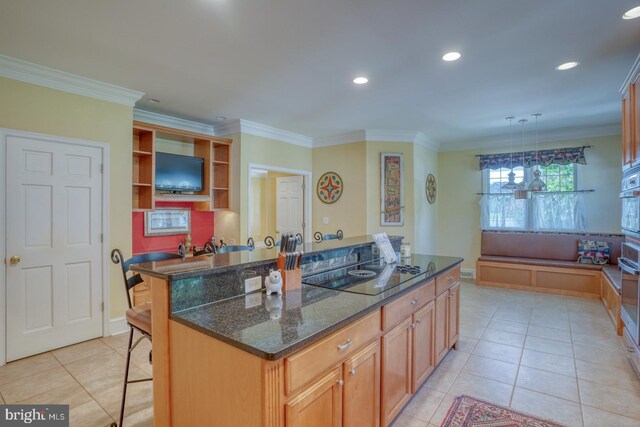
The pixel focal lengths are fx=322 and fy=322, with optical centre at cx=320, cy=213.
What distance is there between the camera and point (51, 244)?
314 cm

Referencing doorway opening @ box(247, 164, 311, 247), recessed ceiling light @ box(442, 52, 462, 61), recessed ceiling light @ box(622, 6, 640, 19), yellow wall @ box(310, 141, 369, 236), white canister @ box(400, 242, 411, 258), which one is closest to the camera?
recessed ceiling light @ box(622, 6, 640, 19)

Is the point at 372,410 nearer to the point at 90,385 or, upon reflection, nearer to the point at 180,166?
the point at 90,385

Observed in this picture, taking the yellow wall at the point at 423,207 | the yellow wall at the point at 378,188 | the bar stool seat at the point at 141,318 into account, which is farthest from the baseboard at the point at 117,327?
the yellow wall at the point at 423,207

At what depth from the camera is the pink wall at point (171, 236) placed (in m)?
4.26

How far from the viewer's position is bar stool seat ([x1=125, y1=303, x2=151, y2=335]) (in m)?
1.81

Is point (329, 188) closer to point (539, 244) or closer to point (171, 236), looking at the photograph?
point (171, 236)

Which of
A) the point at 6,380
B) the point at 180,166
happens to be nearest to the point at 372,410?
the point at 6,380

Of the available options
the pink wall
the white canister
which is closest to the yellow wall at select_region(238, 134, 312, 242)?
the pink wall

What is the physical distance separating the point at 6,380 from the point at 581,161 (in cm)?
755

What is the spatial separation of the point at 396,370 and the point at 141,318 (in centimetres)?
154

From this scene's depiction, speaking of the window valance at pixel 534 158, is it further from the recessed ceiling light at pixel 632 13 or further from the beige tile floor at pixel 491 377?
the recessed ceiling light at pixel 632 13

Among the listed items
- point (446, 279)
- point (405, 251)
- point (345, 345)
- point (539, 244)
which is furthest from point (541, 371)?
point (539, 244)

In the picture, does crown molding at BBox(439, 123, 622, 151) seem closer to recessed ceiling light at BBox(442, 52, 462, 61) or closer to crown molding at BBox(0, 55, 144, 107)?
recessed ceiling light at BBox(442, 52, 462, 61)

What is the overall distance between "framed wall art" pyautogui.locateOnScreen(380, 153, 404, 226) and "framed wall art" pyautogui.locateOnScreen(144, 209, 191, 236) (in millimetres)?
3127
